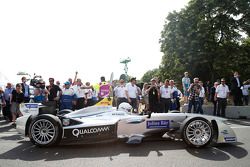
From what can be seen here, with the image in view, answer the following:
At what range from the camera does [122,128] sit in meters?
7.00

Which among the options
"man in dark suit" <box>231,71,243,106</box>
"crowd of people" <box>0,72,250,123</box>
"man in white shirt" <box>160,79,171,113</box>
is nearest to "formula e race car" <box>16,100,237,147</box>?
"crowd of people" <box>0,72,250,123</box>

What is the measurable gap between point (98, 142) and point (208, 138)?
2.49 meters

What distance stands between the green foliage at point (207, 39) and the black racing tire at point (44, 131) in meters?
23.5

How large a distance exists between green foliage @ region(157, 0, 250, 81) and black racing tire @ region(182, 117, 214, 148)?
22.6 meters

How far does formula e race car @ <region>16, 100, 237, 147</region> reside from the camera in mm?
6766

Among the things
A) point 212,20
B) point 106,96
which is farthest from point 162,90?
point 212,20

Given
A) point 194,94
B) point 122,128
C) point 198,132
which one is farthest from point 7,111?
point 198,132

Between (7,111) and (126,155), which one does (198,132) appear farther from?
(7,111)

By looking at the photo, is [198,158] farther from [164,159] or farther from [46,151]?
[46,151]

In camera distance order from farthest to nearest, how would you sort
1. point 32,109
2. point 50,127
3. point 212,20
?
point 212,20, point 32,109, point 50,127

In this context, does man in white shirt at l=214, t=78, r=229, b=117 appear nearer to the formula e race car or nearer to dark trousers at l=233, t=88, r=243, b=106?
dark trousers at l=233, t=88, r=243, b=106

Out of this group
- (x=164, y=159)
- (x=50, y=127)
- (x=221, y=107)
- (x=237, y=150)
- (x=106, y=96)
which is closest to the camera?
(x=164, y=159)

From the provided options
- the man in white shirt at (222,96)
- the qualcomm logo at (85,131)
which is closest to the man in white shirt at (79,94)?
the qualcomm logo at (85,131)

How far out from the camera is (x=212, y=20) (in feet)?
102
